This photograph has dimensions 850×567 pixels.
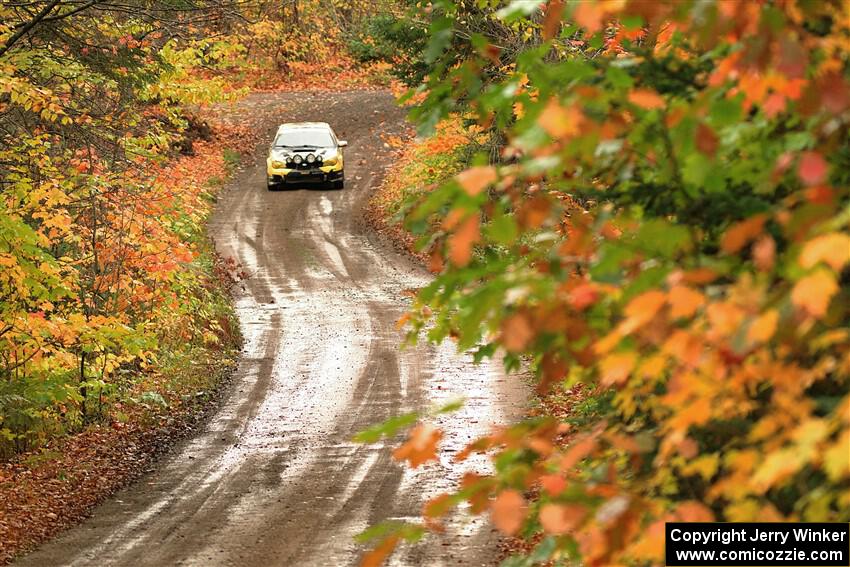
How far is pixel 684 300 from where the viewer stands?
2555 mm

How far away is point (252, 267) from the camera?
23.7m

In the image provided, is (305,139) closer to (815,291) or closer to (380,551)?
(380,551)

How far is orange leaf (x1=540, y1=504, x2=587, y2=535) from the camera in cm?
272

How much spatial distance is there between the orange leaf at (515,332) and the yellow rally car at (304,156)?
28355mm

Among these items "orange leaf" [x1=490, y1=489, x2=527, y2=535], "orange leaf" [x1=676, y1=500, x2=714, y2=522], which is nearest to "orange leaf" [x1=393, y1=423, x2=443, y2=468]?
"orange leaf" [x1=490, y1=489, x2=527, y2=535]

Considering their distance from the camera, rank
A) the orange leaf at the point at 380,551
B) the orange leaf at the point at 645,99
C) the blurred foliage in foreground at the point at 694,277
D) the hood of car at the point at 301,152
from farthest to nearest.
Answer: the hood of car at the point at 301,152, the orange leaf at the point at 380,551, the orange leaf at the point at 645,99, the blurred foliage in foreground at the point at 694,277

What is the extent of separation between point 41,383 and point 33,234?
2.00 meters

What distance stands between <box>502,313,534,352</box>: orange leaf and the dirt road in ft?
7.74

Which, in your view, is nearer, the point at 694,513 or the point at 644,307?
the point at 644,307

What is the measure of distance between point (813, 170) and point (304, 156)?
1147 inches

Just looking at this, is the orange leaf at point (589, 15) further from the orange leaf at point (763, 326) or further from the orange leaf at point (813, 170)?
the orange leaf at point (763, 326)

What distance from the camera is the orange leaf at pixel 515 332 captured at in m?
2.84

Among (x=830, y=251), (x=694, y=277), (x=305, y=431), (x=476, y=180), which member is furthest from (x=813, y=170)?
(x=305, y=431)

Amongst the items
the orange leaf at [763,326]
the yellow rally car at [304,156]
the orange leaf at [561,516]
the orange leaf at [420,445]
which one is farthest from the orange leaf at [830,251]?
the yellow rally car at [304,156]
